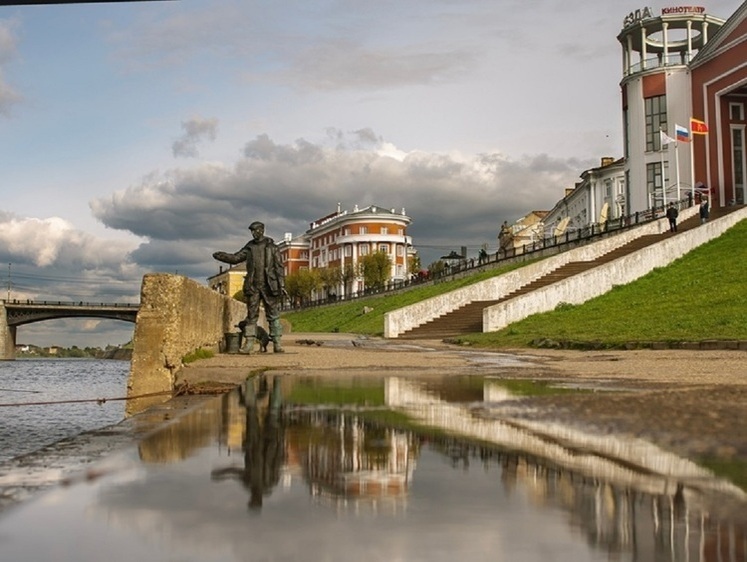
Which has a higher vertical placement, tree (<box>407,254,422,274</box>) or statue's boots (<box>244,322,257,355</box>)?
tree (<box>407,254,422,274</box>)

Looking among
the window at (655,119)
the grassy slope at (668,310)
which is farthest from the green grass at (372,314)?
the window at (655,119)

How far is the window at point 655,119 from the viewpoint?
5900 cm

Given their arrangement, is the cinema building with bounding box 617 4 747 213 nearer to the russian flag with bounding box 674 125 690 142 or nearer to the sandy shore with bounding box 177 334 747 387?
the russian flag with bounding box 674 125 690 142

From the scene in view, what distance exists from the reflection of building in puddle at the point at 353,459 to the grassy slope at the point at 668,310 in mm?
14746

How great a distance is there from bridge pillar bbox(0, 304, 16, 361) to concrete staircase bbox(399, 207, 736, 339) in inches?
2474

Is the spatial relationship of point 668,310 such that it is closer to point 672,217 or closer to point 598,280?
point 598,280

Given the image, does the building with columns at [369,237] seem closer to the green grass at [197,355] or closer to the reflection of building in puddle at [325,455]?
the green grass at [197,355]

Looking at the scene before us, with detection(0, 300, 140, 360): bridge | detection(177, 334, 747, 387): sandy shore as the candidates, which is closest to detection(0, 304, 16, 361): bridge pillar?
detection(0, 300, 140, 360): bridge

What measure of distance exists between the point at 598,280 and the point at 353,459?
97.9 ft

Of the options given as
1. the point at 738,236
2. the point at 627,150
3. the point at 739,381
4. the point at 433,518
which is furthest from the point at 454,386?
the point at 627,150

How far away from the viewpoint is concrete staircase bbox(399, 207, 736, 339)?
3159 cm

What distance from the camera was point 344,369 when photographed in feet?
41.8

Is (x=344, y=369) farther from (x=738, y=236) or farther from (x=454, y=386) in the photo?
(x=738, y=236)

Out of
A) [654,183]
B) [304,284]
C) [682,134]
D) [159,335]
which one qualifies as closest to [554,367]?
[159,335]
